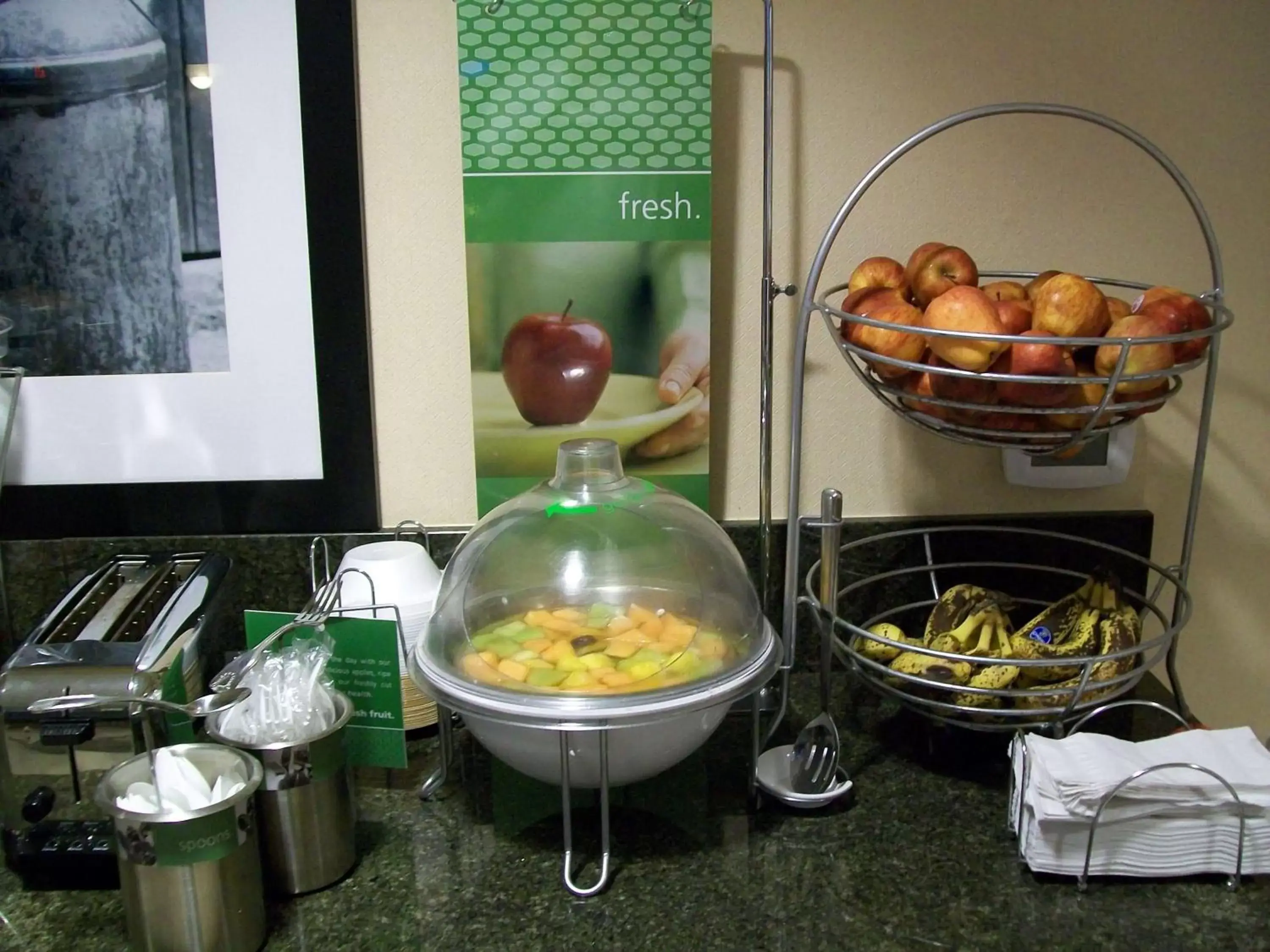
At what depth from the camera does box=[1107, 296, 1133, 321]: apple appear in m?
0.90

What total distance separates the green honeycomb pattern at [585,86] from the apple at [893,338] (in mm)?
258

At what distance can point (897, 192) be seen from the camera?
109 cm

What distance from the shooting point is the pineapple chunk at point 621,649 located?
866mm

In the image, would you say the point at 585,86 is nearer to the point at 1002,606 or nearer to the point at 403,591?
the point at 403,591

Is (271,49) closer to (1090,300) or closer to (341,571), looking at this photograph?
(341,571)

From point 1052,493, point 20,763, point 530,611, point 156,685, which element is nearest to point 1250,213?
point 1052,493

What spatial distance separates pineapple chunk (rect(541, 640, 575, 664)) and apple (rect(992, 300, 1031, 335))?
1.34 feet

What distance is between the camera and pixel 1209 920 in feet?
2.59

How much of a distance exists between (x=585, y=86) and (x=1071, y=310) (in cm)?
49

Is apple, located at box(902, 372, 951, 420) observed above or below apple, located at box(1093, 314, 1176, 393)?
below

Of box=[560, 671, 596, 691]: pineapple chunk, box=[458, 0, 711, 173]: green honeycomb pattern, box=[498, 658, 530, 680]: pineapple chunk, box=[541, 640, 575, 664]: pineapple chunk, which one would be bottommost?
box=[560, 671, 596, 691]: pineapple chunk

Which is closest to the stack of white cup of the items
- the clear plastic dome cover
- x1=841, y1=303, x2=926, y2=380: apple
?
the clear plastic dome cover

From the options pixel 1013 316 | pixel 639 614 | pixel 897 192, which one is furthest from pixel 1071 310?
pixel 639 614

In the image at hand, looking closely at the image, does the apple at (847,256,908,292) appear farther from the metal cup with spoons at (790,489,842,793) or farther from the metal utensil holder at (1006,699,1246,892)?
the metal utensil holder at (1006,699,1246,892)
